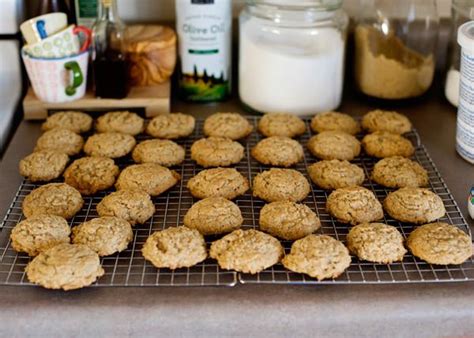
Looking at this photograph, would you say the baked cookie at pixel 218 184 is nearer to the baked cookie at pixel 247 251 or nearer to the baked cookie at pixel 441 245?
the baked cookie at pixel 247 251

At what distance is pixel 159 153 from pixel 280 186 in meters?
0.23

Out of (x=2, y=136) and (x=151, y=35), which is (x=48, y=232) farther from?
(x=151, y=35)

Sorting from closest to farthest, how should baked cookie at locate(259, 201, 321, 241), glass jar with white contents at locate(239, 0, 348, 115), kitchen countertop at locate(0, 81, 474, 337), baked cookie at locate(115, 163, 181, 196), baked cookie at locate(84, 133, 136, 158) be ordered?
1. kitchen countertop at locate(0, 81, 474, 337)
2. baked cookie at locate(259, 201, 321, 241)
3. baked cookie at locate(115, 163, 181, 196)
4. baked cookie at locate(84, 133, 136, 158)
5. glass jar with white contents at locate(239, 0, 348, 115)

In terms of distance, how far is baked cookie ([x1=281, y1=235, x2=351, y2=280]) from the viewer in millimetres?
903

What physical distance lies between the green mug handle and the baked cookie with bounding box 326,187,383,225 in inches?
21.5

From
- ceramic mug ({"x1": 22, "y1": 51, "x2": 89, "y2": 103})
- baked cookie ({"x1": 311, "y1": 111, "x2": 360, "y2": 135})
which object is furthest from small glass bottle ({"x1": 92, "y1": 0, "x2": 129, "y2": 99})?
baked cookie ({"x1": 311, "y1": 111, "x2": 360, "y2": 135})

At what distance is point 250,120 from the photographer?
1382 mm

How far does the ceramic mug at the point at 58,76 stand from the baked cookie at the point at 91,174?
0.71 ft

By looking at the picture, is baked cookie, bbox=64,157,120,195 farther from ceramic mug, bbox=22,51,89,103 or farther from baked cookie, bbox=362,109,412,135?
baked cookie, bbox=362,109,412,135

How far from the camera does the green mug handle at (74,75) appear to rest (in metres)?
1.30

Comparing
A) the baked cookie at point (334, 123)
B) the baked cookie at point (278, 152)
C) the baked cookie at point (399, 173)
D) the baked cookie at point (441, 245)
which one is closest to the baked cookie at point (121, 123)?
the baked cookie at point (278, 152)

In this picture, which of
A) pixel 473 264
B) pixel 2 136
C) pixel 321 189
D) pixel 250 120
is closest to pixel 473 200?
pixel 473 264

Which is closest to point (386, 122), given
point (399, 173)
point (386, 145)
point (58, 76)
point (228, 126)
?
point (386, 145)

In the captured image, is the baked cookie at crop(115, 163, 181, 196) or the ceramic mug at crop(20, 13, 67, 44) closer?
the baked cookie at crop(115, 163, 181, 196)
